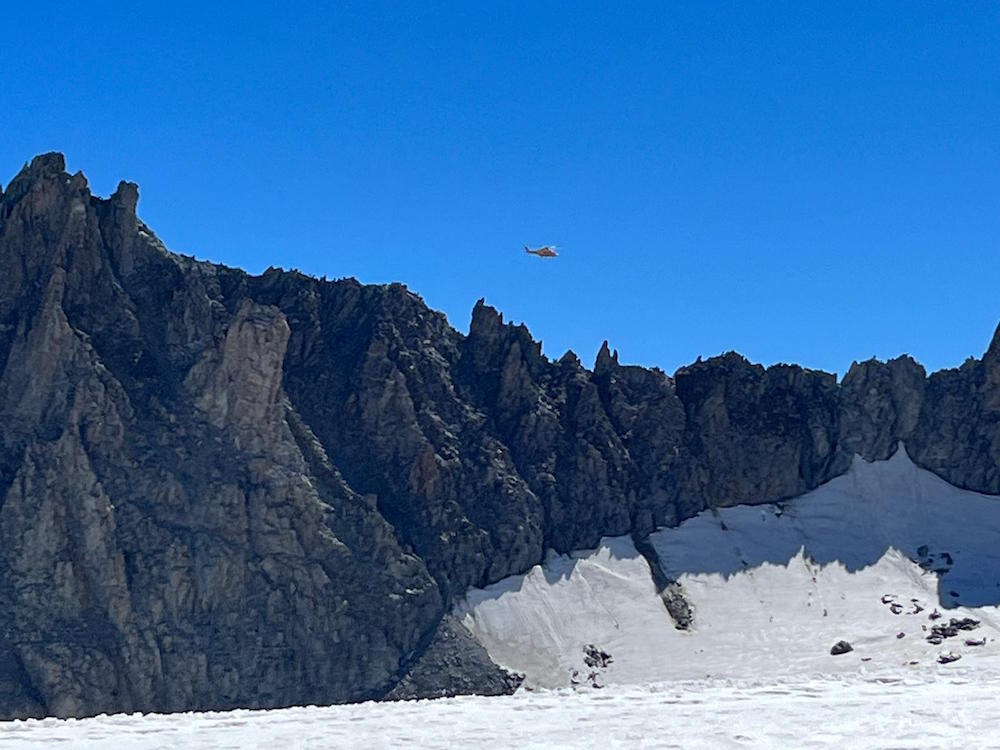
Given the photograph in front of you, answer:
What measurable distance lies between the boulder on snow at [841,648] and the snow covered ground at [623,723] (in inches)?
3905

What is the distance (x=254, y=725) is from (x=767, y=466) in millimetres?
136486

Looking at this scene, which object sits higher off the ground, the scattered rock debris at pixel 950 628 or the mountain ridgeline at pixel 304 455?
the mountain ridgeline at pixel 304 455

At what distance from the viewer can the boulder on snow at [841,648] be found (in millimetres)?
120250

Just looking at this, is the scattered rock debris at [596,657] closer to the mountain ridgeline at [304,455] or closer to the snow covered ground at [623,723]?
the mountain ridgeline at [304,455]

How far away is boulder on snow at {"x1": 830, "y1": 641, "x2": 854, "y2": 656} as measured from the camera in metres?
120

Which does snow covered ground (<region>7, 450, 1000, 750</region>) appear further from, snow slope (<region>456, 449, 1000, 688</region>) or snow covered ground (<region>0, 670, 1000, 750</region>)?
snow covered ground (<region>0, 670, 1000, 750</region>)

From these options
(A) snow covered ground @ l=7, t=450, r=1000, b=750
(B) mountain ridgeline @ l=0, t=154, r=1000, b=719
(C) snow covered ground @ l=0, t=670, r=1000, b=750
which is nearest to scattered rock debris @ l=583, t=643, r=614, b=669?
(A) snow covered ground @ l=7, t=450, r=1000, b=750

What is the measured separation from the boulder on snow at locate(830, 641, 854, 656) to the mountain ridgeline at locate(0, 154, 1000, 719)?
1212 inches

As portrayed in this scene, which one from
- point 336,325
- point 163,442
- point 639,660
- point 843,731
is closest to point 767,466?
point 639,660

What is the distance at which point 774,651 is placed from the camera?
122 meters

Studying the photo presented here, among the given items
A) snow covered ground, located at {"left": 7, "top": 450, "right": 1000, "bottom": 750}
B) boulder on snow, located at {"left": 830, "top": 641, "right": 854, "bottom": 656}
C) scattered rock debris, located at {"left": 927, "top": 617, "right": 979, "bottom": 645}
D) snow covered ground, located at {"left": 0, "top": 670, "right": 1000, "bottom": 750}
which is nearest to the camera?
snow covered ground, located at {"left": 0, "top": 670, "right": 1000, "bottom": 750}

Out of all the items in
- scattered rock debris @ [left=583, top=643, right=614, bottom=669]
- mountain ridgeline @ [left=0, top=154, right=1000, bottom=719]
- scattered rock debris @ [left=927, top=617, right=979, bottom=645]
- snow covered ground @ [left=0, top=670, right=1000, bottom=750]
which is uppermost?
mountain ridgeline @ [left=0, top=154, right=1000, bottom=719]

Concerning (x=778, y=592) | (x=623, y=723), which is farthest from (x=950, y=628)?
(x=623, y=723)

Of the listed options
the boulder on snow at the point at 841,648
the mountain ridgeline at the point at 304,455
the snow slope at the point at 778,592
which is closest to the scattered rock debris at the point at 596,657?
the snow slope at the point at 778,592
